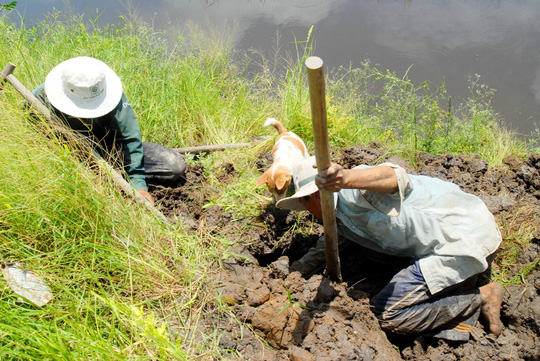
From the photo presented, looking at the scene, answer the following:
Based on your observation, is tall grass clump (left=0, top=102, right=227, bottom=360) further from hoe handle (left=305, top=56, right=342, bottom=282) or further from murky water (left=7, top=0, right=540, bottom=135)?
murky water (left=7, top=0, right=540, bottom=135)

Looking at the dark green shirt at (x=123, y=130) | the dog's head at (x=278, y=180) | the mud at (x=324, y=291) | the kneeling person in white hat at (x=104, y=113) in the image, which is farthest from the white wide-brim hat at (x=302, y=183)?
the dark green shirt at (x=123, y=130)

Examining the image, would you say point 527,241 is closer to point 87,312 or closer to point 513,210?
point 513,210

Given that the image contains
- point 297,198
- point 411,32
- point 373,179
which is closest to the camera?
point 373,179

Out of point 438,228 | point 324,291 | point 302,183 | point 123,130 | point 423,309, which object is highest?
point 123,130

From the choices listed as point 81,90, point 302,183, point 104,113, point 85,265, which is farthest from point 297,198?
point 81,90

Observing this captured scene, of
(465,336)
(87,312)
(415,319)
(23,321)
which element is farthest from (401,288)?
(23,321)

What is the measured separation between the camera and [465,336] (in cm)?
303

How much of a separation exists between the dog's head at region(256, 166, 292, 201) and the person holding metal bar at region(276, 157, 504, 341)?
296mm

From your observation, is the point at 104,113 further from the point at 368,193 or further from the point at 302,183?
the point at 368,193

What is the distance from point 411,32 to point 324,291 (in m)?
6.14

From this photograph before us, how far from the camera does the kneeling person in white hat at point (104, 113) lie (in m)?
3.53

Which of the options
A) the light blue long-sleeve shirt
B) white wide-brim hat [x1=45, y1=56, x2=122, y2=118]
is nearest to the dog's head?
the light blue long-sleeve shirt

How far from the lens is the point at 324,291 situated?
301cm

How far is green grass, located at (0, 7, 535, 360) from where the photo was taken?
7.80 ft
